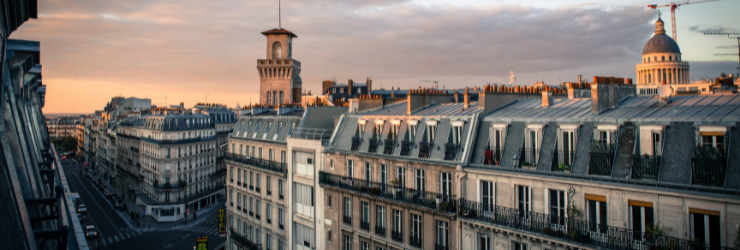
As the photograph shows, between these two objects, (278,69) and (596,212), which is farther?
(278,69)

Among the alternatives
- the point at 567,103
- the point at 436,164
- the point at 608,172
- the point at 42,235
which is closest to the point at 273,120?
the point at 436,164

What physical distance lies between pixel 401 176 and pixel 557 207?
8.18m

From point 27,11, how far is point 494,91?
736 inches

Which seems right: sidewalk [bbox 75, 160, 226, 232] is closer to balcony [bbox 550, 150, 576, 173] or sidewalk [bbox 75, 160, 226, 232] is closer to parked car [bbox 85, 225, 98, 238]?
parked car [bbox 85, 225, 98, 238]

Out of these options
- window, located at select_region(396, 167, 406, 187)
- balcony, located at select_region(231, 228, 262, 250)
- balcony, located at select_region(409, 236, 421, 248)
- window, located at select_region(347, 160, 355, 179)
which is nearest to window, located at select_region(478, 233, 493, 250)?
balcony, located at select_region(409, 236, 421, 248)

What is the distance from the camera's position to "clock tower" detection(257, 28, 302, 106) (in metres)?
76.6

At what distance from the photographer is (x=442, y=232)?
2058cm

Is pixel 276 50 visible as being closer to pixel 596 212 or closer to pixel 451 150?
pixel 451 150

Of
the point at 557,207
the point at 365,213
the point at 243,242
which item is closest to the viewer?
the point at 557,207

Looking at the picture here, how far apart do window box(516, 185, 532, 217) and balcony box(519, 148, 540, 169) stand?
0.86 metres

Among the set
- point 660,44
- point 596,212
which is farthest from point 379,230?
point 660,44

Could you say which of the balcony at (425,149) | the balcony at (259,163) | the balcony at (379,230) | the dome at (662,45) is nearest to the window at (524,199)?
the balcony at (425,149)

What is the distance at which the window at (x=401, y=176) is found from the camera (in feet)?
74.7

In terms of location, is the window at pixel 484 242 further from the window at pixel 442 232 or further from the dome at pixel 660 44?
the dome at pixel 660 44
